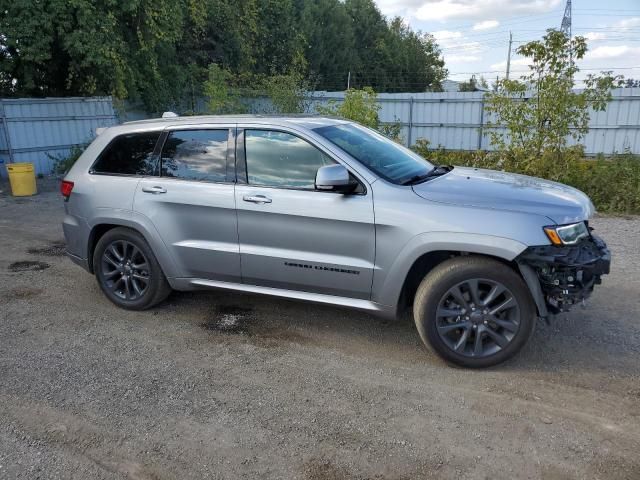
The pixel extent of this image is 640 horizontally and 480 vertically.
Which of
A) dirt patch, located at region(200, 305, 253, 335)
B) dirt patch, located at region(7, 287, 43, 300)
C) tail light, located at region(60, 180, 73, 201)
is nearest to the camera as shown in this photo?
dirt patch, located at region(200, 305, 253, 335)

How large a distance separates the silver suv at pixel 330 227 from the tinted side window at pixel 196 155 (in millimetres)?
11

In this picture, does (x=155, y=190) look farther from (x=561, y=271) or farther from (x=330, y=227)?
(x=561, y=271)

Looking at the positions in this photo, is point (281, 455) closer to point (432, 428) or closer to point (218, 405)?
point (218, 405)

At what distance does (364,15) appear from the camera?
1714 inches

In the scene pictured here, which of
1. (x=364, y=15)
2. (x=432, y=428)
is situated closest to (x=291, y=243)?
(x=432, y=428)

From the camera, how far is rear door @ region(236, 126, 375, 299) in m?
4.03

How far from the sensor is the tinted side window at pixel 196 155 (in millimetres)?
4578

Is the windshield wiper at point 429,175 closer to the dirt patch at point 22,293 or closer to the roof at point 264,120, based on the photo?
the roof at point 264,120

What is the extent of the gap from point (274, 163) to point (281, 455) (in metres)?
2.30

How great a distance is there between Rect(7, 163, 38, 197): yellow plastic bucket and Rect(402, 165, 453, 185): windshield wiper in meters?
10.2

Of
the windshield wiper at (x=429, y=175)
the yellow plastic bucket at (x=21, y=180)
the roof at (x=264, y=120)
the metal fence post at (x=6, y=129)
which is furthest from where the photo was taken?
the metal fence post at (x=6, y=129)

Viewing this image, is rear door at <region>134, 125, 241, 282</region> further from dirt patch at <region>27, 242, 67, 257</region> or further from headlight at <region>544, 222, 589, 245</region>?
dirt patch at <region>27, 242, 67, 257</region>

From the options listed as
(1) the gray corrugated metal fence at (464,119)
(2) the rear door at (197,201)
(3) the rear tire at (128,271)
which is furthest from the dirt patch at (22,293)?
(1) the gray corrugated metal fence at (464,119)

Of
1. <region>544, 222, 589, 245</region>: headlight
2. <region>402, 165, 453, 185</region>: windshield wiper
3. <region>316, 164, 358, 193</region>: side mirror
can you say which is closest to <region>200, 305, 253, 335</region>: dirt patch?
<region>316, 164, 358, 193</region>: side mirror
